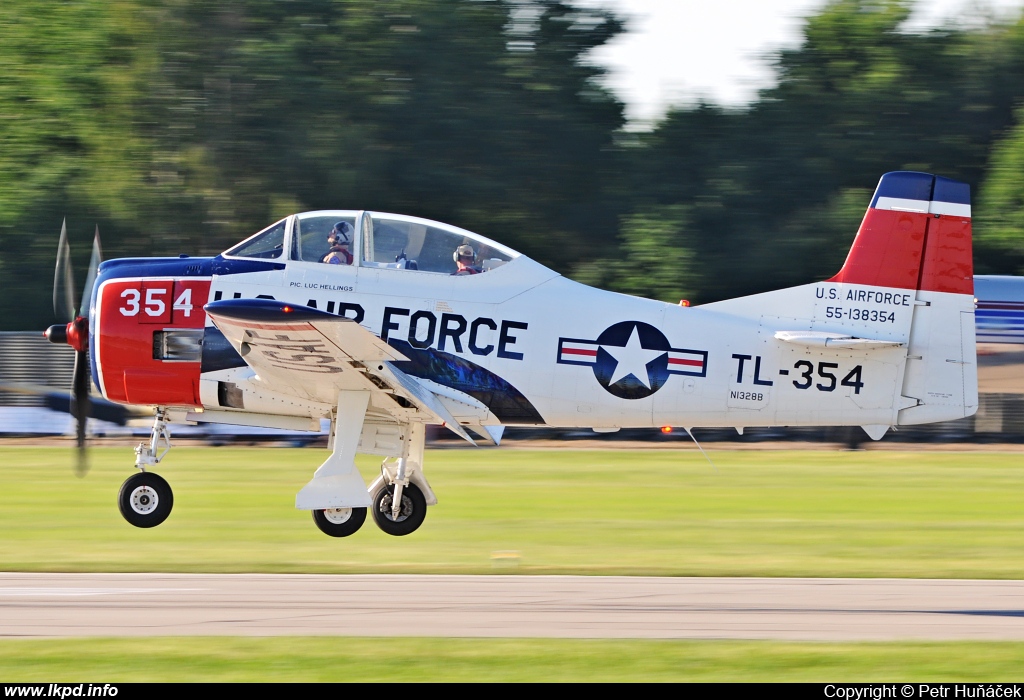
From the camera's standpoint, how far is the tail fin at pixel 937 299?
10203 mm

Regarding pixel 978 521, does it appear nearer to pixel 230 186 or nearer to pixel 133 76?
pixel 230 186

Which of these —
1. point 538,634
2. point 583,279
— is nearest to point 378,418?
point 538,634

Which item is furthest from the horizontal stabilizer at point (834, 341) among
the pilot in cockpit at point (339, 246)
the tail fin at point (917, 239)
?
the pilot in cockpit at point (339, 246)

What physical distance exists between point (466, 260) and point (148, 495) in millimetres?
3544

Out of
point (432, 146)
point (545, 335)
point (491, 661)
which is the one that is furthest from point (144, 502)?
point (432, 146)

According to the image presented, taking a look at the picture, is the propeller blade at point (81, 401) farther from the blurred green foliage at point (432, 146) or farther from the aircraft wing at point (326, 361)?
the blurred green foliage at point (432, 146)

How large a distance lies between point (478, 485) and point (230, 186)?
12970mm

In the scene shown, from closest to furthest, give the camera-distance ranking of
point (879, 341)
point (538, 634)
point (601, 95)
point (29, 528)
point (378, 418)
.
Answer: point (538, 634)
point (879, 341)
point (378, 418)
point (29, 528)
point (601, 95)

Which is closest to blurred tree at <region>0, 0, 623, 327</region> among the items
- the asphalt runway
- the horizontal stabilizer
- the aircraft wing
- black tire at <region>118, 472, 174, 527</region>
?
black tire at <region>118, 472, 174, 527</region>

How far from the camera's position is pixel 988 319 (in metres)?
21.2

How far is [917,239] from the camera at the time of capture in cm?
1030

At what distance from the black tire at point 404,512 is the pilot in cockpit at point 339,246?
7.54ft

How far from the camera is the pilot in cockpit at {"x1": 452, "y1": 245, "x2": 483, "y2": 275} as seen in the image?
10.5m

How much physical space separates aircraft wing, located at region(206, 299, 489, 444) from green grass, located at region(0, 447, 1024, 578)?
67.0 inches
